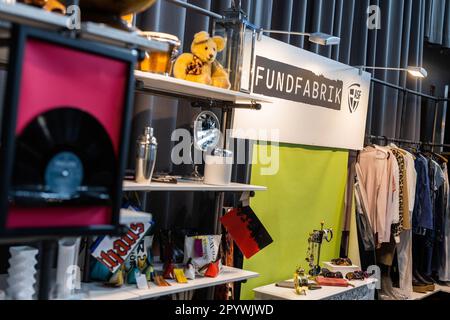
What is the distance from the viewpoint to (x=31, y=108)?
3.31ft

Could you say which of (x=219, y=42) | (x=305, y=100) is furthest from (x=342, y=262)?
(x=219, y=42)

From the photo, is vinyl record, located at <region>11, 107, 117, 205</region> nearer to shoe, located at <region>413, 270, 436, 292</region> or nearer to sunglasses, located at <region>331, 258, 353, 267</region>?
sunglasses, located at <region>331, 258, 353, 267</region>

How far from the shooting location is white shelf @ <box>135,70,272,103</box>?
1.94 m

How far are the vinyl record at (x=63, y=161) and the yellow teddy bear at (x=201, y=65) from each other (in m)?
1.12

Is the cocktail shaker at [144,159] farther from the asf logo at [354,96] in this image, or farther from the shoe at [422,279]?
the shoe at [422,279]

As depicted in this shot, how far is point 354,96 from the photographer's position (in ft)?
12.2

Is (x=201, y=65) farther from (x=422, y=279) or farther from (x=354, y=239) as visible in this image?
(x=422, y=279)

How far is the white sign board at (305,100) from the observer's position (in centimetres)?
290

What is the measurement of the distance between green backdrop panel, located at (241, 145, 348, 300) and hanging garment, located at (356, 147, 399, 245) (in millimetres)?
179

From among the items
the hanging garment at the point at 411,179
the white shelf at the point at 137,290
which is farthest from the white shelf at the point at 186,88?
the hanging garment at the point at 411,179

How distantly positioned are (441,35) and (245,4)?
2827 mm

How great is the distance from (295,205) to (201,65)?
142cm

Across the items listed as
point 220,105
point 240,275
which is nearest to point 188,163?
point 220,105
